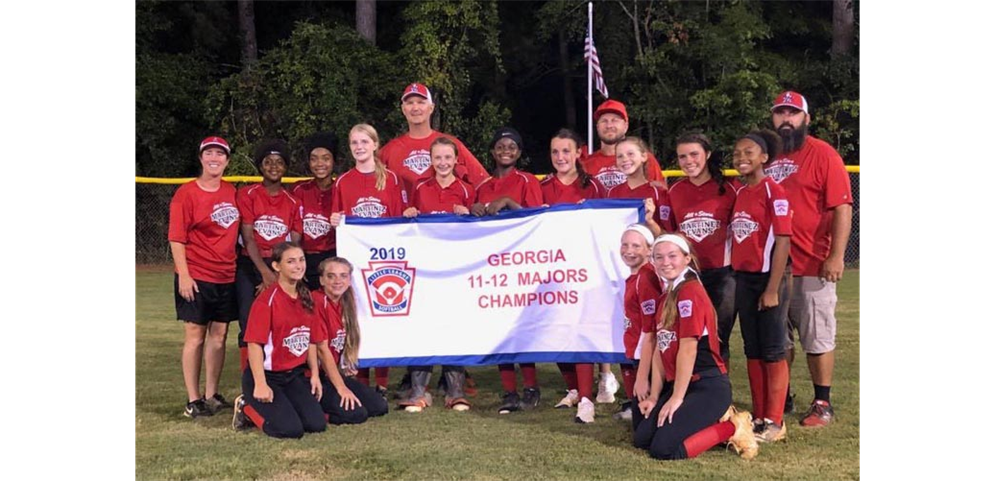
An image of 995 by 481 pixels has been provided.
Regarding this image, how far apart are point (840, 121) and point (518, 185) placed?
56.1ft

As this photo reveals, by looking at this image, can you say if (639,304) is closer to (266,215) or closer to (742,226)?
(742,226)

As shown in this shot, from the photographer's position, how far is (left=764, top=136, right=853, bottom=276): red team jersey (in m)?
6.19

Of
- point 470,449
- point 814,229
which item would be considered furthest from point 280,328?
point 814,229

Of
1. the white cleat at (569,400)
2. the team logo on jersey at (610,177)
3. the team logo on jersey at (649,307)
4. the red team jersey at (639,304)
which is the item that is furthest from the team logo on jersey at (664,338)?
the team logo on jersey at (610,177)

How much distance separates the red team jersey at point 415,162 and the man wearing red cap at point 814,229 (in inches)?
90.2

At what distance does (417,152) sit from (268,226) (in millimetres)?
1270

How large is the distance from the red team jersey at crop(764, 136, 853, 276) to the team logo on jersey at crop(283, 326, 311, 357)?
10.5 feet

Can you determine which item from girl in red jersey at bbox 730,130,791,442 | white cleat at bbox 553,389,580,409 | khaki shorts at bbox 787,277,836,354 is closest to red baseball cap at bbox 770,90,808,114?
girl in red jersey at bbox 730,130,791,442

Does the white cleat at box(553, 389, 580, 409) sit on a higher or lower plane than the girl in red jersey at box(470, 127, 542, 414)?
lower

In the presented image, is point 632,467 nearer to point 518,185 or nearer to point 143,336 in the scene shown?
point 518,185

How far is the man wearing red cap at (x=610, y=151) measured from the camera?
23.4 ft

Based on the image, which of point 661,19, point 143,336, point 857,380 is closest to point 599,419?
point 857,380

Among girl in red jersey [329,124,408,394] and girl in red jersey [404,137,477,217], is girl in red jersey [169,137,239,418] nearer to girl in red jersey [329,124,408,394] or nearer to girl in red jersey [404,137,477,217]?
girl in red jersey [329,124,408,394]

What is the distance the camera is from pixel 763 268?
5.86m
